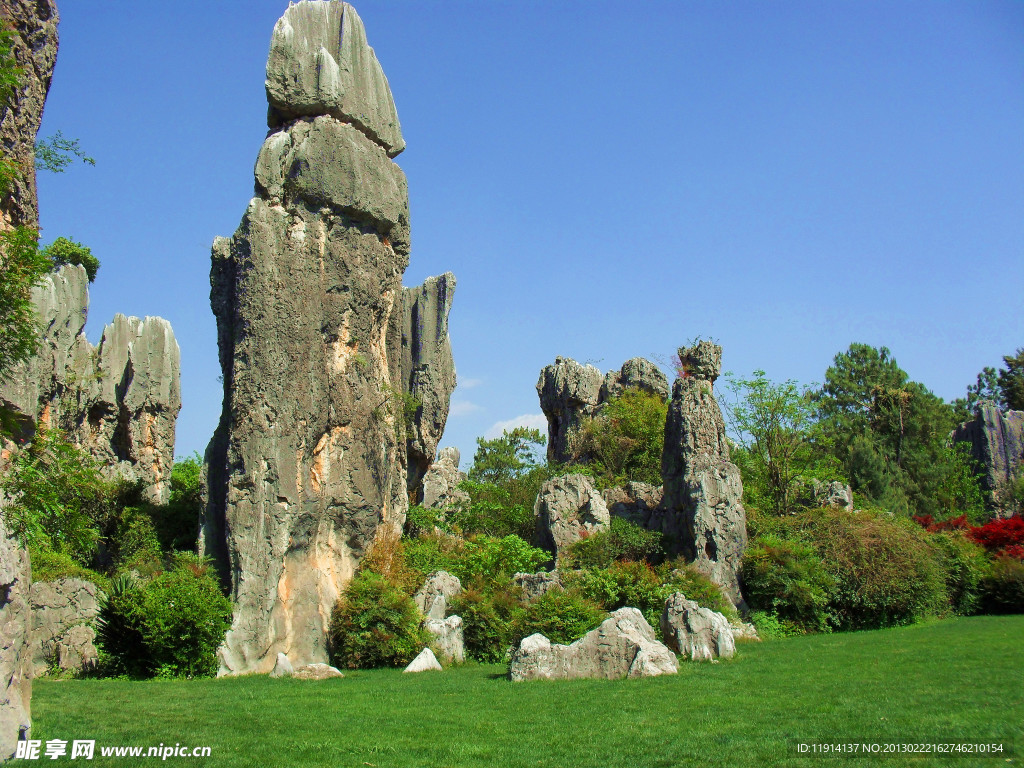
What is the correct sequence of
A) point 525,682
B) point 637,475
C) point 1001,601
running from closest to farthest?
point 525,682, point 1001,601, point 637,475

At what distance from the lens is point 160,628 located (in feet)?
55.2

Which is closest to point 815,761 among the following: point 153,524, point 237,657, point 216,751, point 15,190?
point 216,751

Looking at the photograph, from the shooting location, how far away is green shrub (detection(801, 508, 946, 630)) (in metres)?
21.9

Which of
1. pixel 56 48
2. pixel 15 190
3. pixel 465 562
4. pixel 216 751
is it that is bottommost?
Answer: pixel 216 751

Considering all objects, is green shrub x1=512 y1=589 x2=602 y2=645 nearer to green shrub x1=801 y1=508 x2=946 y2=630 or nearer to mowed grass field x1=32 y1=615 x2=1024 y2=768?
mowed grass field x1=32 y1=615 x2=1024 y2=768

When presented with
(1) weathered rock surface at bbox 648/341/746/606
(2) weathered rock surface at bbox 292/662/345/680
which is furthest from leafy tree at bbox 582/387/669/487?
(2) weathered rock surface at bbox 292/662/345/680

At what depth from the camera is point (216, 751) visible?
335 inches

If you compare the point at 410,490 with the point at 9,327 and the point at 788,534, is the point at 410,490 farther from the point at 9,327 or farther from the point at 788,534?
the point at 9,327

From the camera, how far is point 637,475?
3403cm

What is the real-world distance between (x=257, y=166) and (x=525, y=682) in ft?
48.8

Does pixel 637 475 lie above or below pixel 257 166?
below

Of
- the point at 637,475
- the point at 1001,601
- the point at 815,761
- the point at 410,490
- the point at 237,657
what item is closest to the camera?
the point at 815,761

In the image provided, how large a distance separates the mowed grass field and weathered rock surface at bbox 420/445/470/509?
18.4 metres

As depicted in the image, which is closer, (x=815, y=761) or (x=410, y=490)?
(x=815, y=761)
